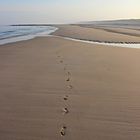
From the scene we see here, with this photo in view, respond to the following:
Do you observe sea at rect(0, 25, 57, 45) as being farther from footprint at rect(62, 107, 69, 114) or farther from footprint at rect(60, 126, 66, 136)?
footprint at rect(60, 126, 66, 136)

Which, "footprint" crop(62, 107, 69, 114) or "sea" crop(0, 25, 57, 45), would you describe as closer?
"footprint" crop(62, 107, 69, 114)

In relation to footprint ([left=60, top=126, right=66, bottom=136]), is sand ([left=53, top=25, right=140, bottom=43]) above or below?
below

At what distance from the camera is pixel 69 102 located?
6.85 metres

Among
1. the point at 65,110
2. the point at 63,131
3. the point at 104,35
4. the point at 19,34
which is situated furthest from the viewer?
the point at 19,34

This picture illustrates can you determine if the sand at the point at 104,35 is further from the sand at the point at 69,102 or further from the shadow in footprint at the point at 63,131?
the shadow in footprint at the point at 63,131

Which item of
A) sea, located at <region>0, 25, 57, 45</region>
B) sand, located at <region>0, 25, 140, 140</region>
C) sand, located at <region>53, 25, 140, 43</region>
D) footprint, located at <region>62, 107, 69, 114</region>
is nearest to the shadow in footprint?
sand, located at <region>0, 25, 140, 140</region>

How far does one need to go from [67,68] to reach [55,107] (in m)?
4.57

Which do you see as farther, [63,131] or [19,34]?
[19,34]

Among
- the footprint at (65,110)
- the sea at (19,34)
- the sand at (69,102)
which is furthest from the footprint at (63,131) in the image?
the sea at (19,34)

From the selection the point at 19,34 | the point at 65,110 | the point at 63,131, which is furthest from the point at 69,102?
the point at 19,34

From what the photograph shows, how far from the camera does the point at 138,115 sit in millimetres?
6070

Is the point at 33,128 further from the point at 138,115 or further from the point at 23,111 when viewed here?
the point at 138,115

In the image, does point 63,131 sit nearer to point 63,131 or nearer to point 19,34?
point 63,131

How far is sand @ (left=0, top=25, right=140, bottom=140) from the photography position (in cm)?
529
